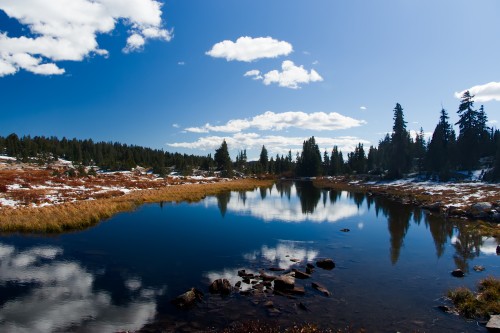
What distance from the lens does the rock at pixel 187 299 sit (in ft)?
47.8

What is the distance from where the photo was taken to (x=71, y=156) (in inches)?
6511

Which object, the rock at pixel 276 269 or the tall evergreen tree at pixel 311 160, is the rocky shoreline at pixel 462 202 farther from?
the tall evergreen tree at pixel 311 160

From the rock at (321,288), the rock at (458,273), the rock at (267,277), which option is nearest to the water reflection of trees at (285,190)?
the rock at (458,273)

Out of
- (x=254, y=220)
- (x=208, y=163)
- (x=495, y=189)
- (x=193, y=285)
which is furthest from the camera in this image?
(x=208, y=163)

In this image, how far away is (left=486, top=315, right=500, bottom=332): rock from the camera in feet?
41.2

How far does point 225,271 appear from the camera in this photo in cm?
1934

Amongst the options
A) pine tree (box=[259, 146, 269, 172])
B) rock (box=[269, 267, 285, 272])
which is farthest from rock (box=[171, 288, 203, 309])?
pine tree (box=[259, 146, 269, 172])

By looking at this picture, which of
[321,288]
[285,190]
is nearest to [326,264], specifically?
[321,288]

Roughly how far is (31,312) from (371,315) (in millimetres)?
14944

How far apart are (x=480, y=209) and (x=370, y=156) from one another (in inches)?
4095

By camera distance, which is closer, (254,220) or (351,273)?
(351,273)

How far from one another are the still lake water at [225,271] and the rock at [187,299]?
0.38m

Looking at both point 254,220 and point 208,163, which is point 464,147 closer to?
point 254,220

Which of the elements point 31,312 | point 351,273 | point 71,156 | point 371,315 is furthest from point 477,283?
point 71,156
